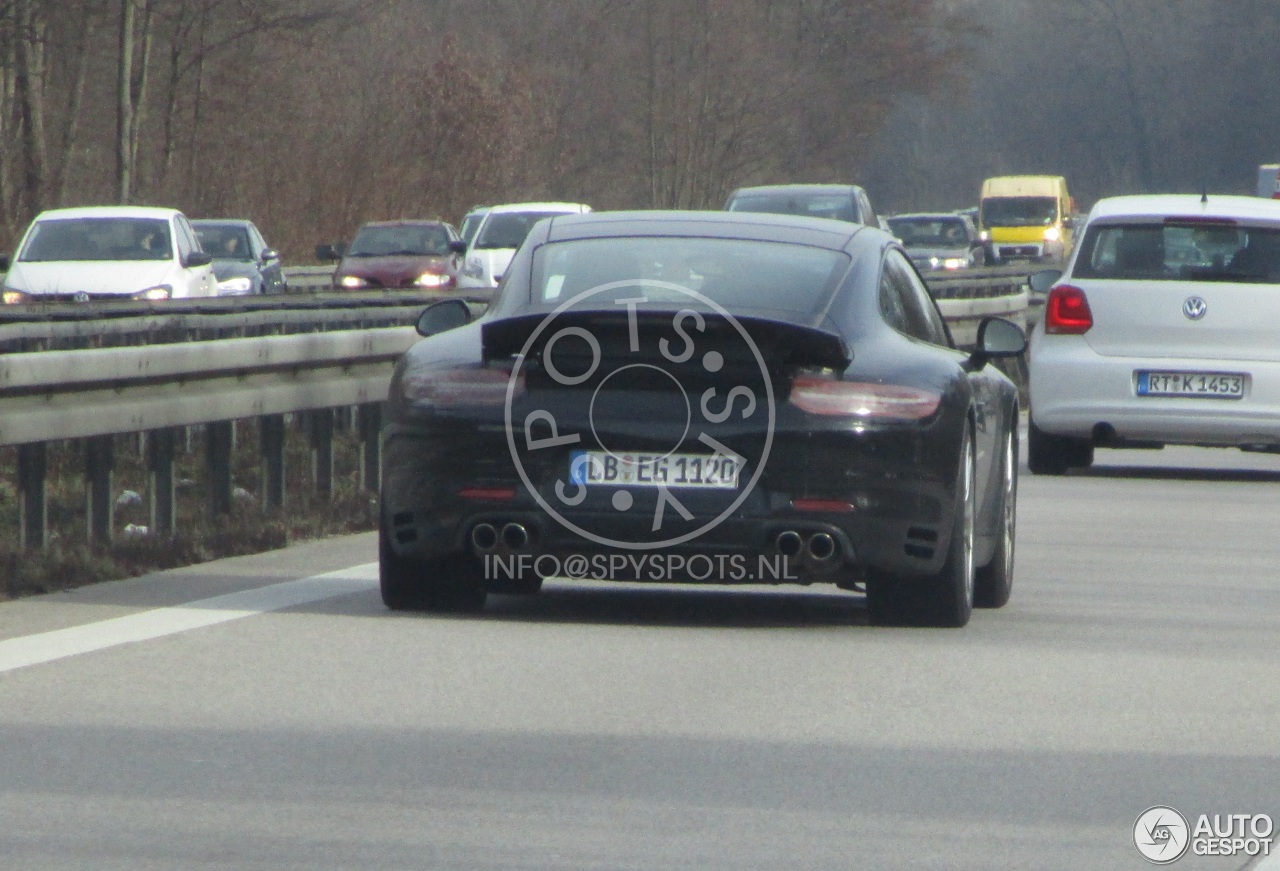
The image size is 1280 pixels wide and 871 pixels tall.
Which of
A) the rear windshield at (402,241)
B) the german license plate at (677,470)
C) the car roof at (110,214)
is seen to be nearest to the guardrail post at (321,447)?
the german license plate at (677,470)

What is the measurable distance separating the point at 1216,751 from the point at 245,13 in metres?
45.0

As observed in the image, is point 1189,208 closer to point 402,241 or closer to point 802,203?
point 802,203

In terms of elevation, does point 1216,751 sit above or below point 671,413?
below

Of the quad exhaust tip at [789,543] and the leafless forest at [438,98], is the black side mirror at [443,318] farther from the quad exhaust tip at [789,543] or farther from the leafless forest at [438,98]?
the leafless forest at [438,98]

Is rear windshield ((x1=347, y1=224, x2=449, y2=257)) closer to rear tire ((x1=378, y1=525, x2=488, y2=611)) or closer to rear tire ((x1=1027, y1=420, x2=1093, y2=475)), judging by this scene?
rear tire ((x1=1027, y1=420, x2=1093, y2=475))

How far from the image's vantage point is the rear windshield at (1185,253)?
15.9 m

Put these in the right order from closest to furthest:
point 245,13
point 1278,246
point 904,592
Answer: point 904,592 < point 1278,246 < point 245,13

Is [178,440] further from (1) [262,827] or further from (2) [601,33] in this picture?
(2) [601,33]

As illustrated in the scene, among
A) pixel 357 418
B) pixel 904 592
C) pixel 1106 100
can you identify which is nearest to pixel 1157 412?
pixel 357 418

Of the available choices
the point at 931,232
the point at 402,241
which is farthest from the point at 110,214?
the point at 931,232

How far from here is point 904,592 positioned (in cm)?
866

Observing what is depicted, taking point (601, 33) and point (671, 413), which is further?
point (601, 33)

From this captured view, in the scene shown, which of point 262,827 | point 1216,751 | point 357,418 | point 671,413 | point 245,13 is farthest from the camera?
point 245,13

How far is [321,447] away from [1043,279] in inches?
214
